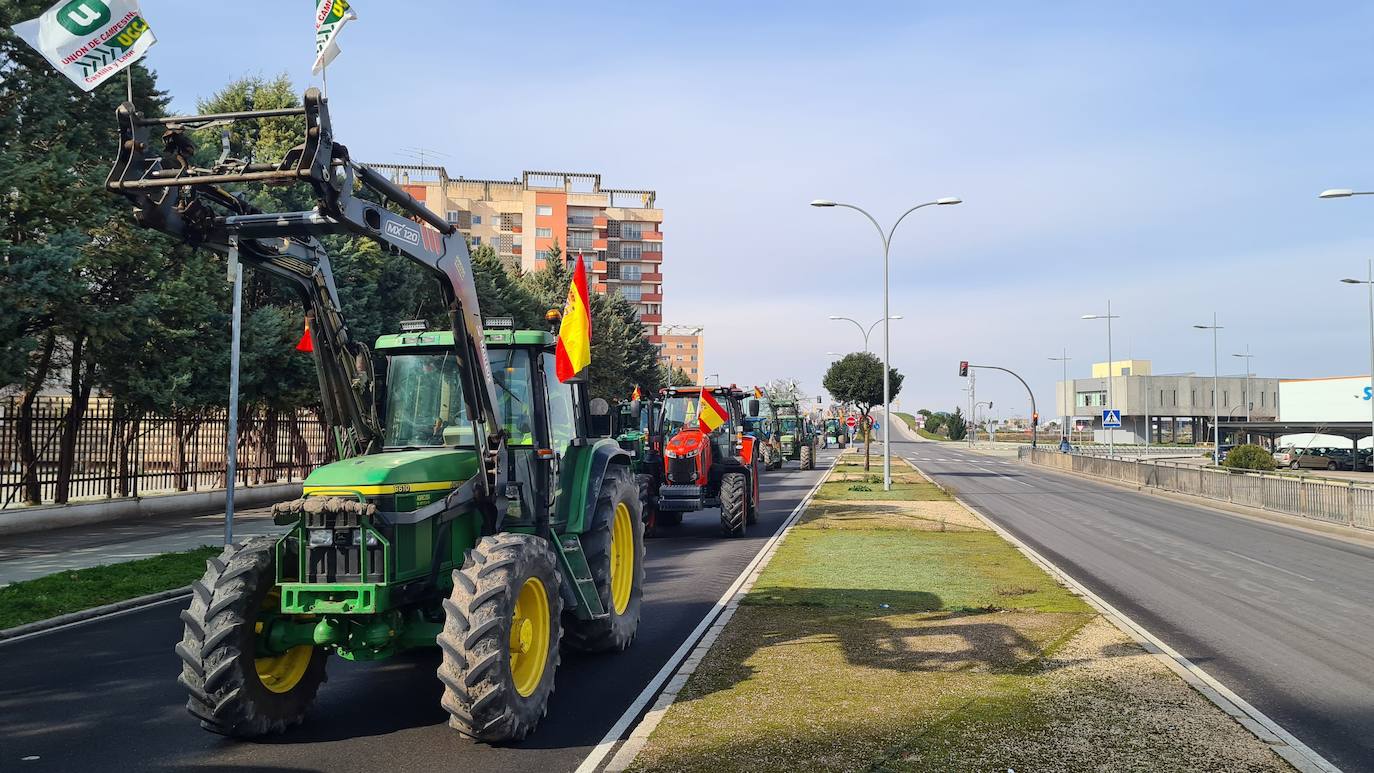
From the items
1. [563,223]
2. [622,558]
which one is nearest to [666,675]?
[622,558]

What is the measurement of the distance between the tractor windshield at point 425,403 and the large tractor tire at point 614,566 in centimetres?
152

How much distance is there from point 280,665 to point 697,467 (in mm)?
12265

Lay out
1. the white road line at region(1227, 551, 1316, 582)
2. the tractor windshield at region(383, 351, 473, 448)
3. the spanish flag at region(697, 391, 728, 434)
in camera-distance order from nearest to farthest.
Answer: the tractor windshield at region(383, 351, 473, 448)
the white road line at region(1227, 551, 1316, 582)
the spanish flag at region(697, 391, 728, 434)

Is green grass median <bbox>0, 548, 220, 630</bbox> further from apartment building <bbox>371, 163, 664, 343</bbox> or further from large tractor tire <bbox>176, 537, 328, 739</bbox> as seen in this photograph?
apartment building <bbox>371, 163, 664, 343</bbox>

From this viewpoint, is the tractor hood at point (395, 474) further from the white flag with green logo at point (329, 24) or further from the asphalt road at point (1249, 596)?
the asphalt road at point (1249, 596)

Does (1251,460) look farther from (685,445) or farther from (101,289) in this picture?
(101,289)

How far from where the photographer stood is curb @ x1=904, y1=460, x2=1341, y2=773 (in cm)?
575

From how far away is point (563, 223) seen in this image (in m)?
94.8

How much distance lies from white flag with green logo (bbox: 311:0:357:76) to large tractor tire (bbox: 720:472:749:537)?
11.9 m

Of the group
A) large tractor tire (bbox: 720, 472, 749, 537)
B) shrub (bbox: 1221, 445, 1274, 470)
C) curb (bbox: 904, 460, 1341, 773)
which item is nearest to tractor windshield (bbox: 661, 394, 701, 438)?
large tractor tire (bbox: 720, 472, 749, 537)

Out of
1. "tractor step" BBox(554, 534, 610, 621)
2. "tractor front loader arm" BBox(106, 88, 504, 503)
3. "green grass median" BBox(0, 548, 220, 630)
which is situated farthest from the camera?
"green grass median" BBox(0, 548, 220, 630)

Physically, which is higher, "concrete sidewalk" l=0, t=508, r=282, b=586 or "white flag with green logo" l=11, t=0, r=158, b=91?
"white flag with green logo" l=11, t=0, r=158, b=91

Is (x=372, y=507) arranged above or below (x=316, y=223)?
below

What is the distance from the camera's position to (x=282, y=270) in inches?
253
